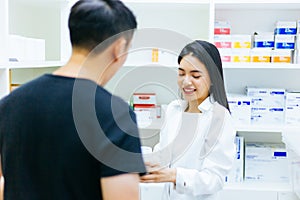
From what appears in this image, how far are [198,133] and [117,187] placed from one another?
2.59ft

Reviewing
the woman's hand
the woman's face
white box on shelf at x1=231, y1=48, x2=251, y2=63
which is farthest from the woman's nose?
white box on shelf at x1=231, y1=48, x2=251, y2=63

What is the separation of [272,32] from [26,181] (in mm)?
1921

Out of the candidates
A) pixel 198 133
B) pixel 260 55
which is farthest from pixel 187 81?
pixel 260 55

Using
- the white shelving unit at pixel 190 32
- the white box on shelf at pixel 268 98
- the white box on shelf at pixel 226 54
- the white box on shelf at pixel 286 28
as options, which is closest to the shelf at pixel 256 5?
the white shelving unit at pixel 190 32

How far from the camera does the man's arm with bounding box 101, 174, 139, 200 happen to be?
0.72 m

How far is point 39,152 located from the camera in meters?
0.78

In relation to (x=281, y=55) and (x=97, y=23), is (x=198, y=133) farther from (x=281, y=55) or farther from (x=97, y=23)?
(x=281, y=55)

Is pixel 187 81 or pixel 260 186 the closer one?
pixel 187 81

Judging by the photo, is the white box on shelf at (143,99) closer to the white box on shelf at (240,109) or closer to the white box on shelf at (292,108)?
the white box on shelf at (240,109)

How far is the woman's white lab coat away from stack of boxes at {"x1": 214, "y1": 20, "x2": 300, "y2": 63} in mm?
710

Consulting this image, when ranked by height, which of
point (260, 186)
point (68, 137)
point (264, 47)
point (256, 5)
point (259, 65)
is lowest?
point (260, 186)

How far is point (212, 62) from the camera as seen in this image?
1.50 meters

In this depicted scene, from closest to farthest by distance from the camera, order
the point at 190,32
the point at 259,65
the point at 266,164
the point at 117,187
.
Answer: the point at 117,187 < the point at 259,65 < the point at 266,164 < the point at 190,32

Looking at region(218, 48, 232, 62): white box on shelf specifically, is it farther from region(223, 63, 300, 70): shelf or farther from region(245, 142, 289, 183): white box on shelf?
region(245, 142, 289, 183): white box on shelf
